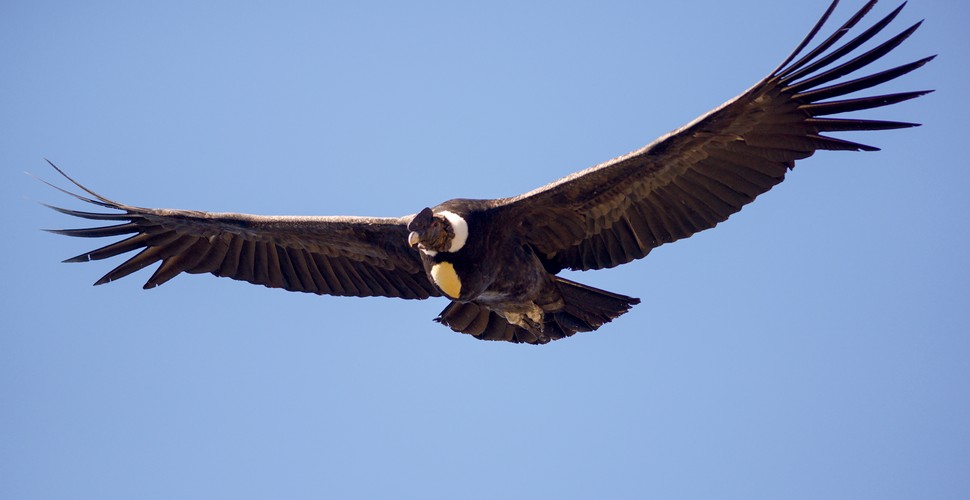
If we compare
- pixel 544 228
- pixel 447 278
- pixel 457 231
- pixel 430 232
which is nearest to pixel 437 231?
pixel 430 232

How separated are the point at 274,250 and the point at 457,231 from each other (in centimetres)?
258

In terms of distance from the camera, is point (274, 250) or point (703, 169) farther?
point (274, 250)

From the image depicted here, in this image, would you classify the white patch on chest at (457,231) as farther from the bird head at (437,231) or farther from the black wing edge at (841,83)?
the black wing edge at (841,83)

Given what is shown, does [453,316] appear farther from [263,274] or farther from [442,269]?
[263,274]

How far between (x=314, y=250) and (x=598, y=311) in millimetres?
3011

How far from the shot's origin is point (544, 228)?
10906 millimetres

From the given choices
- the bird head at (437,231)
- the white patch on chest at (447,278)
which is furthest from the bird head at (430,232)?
the white patch on chest at (447,278)

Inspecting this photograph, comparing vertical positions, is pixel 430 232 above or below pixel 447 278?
above

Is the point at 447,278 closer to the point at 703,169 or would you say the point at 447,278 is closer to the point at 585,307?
the point at 585,307

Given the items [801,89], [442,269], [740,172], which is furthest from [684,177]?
[442,269]

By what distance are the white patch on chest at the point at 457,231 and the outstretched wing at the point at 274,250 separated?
3.33 feet

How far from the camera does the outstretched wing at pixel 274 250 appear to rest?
1145cm

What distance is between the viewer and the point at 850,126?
9.80 meters

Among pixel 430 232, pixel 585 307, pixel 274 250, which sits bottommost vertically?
pixel 585 307
